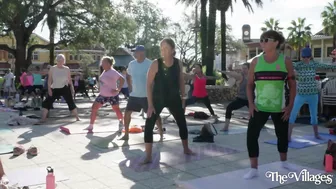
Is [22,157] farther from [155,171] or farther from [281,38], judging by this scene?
[281,38]

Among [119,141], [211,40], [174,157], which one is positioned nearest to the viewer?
[174,157]

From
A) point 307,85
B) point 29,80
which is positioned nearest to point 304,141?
point 307,85

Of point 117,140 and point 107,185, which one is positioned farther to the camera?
point 117,140

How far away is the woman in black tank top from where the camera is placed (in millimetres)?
5016

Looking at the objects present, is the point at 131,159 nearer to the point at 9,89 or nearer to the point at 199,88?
the point at 199,88

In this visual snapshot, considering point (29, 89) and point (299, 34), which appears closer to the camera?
point (29, 89)

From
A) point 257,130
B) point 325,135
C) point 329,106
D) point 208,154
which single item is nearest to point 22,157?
point 208,154

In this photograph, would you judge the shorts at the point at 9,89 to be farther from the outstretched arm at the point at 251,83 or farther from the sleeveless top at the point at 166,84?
the outstretched arm at the point at 251,83

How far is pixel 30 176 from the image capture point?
4.44 m

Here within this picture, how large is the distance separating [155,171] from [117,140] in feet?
7.22

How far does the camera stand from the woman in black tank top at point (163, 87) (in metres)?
5.02

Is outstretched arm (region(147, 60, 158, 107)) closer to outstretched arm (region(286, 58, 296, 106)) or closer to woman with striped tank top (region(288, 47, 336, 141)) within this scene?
outstretched arm (region(286, 58, 296, 106))

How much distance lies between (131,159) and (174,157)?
2.05 feet

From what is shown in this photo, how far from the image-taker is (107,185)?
164 inches
